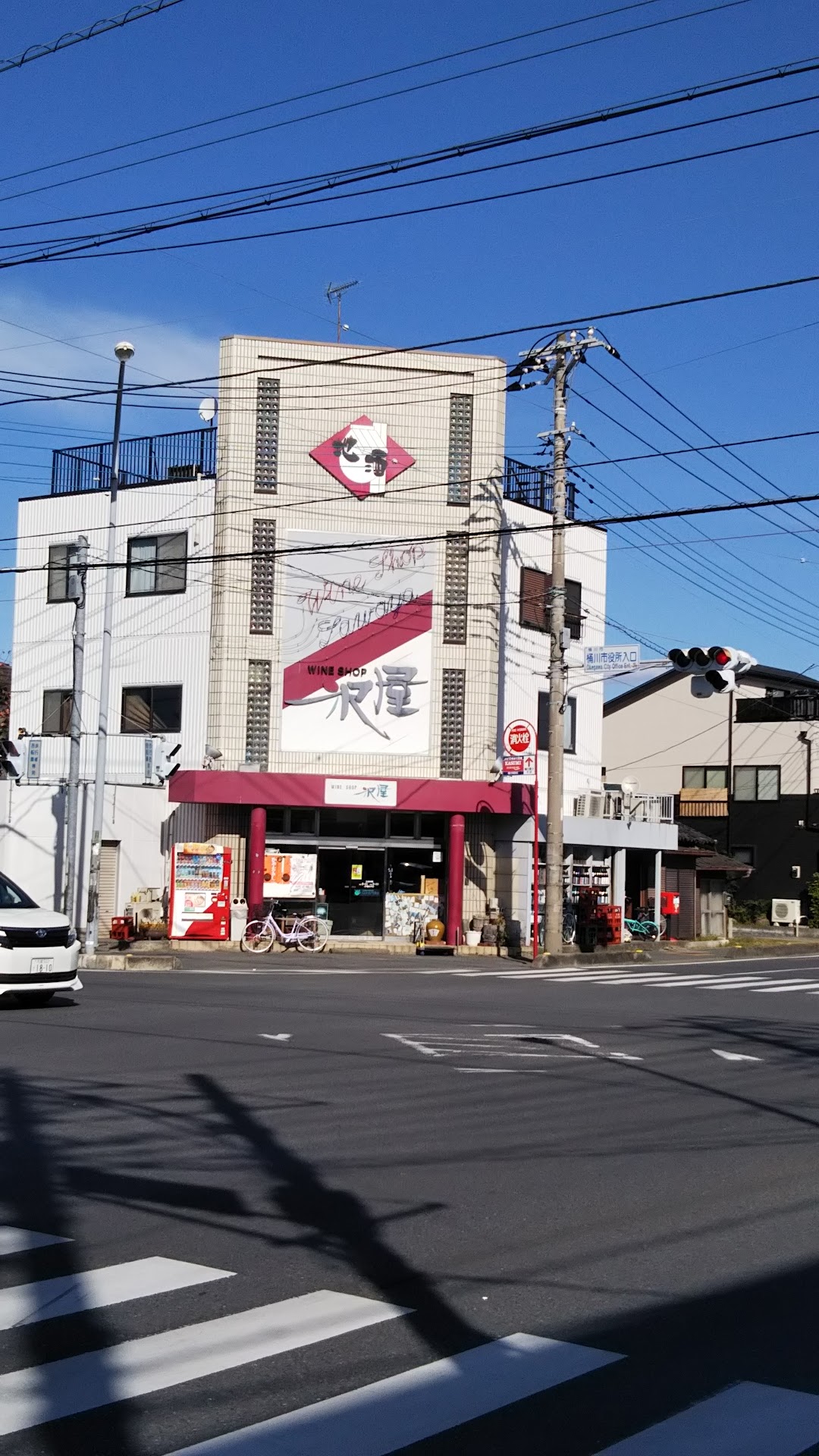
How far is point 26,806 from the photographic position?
34.2 m

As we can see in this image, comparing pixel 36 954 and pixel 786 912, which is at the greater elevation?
pixel 36 954

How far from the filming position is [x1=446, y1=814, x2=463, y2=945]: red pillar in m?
33.3

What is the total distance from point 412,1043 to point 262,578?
20901 millimetres

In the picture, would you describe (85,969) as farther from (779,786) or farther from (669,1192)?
(779,786)

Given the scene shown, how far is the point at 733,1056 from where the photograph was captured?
14.5 metres

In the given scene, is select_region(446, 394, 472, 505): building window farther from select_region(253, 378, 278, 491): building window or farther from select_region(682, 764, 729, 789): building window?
select_region(682, 764, 729, 789): building window

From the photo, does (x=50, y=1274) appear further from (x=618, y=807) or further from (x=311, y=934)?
(x=618, y=807)

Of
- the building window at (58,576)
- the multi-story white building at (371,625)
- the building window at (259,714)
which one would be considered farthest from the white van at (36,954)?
the building window at (58,576)

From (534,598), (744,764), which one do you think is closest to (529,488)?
(534,598)

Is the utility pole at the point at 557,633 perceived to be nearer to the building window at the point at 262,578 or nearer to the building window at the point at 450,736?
the building window at the point at 450,736

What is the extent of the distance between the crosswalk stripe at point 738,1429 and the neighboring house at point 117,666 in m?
28.9

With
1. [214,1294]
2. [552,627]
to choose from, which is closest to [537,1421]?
[214,1294]

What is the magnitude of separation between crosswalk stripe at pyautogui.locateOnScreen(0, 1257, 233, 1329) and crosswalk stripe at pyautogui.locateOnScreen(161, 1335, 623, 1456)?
4.76ft

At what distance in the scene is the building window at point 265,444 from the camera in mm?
34219
